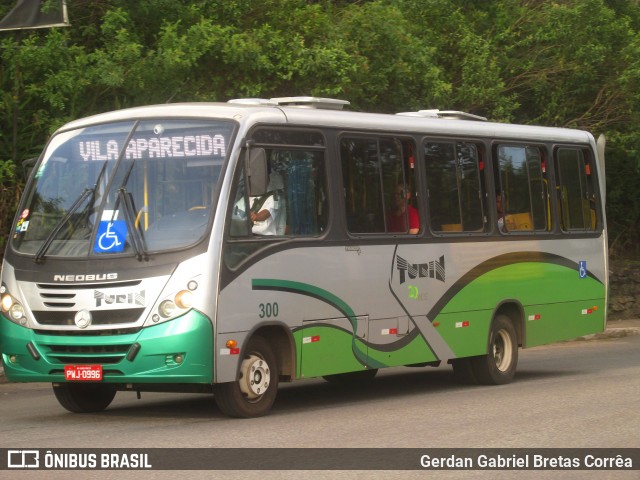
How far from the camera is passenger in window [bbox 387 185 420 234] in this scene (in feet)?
45.1

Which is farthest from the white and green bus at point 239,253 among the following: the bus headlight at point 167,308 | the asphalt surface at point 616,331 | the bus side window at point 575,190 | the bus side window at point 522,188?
the asphalt surface at point 616,331

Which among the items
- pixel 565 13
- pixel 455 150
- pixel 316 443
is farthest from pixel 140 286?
pixel 565 13

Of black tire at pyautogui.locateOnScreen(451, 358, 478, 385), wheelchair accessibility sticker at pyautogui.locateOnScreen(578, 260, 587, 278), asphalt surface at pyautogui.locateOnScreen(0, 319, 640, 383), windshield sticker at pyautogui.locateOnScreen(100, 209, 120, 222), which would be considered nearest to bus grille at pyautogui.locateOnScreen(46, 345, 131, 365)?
windshield sticker at pyautogui.locateOnScreen(100, 209, 120, 222)

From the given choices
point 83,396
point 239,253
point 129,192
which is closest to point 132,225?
point 129,192

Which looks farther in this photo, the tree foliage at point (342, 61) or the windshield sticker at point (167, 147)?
the tree foliage at point (342, 61)

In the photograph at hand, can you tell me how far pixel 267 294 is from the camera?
11820mm

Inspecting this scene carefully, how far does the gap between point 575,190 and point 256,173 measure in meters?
6.69

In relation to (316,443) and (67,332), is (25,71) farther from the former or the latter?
(316,443)

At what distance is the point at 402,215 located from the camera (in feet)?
45.7

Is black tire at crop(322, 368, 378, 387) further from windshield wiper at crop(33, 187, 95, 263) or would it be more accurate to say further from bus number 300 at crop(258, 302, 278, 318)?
windshield wiper at crop(33, 187, 95, 263)

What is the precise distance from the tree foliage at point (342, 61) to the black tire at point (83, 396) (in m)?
5.33

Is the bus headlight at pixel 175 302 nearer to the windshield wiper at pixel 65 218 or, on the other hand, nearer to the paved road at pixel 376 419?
Answer: the paved road at pixel 376 419

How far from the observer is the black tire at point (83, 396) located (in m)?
12.4

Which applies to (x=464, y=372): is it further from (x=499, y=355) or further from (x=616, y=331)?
(x=616, y=331)
